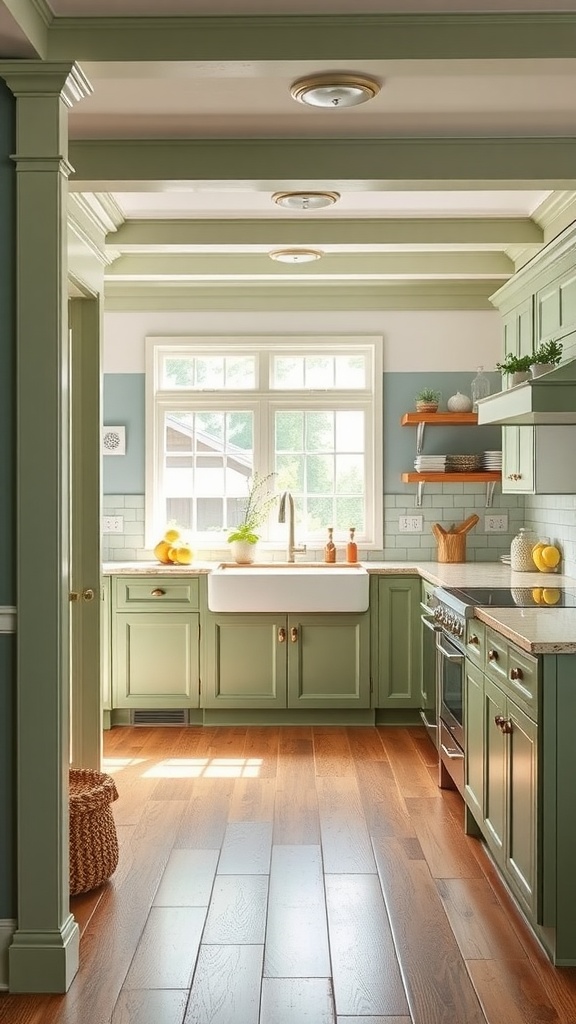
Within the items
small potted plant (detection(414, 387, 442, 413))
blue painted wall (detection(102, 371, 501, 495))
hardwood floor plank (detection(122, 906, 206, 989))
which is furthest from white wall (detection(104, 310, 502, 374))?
hardwood floor plank (detection(122, 906, 206, 989))

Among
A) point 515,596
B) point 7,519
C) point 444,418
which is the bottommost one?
point 515,596

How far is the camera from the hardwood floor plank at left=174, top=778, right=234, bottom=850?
3982mm

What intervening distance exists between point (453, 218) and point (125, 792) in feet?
10.1

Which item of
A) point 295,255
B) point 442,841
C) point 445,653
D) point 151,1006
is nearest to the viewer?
point 151,1006

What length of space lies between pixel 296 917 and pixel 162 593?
2810mm

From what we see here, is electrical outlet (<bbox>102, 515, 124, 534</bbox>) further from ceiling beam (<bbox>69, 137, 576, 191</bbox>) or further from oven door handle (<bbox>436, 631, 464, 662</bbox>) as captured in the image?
ceiling beam (<bbox>69, 137, 576, 191</bbox>)

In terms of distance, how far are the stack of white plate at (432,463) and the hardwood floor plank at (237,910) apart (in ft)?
10.2

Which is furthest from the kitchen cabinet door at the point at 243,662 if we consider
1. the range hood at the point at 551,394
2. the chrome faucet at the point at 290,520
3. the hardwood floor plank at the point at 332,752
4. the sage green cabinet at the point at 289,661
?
the range hood at the point at 551,394

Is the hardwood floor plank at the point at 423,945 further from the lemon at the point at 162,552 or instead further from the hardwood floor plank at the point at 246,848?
the lemon at the point at 162,552

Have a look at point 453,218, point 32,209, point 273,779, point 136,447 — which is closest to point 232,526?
point 136,447

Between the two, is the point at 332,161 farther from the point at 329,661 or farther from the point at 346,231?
the point at 329,661

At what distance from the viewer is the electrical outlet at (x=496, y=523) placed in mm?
6355

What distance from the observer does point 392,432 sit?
21.0 ft

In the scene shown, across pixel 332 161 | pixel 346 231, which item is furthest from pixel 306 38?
pixel 346 231
